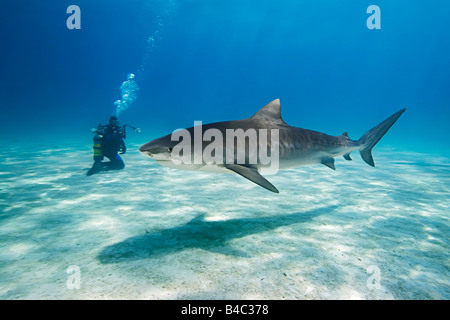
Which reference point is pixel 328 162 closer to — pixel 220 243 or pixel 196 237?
pixel 220 243

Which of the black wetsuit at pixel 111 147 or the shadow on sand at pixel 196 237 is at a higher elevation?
the black wetsuit at pixel 111 147

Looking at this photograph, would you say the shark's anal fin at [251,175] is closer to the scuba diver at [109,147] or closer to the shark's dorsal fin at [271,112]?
the shark's dorsal fin at [271,112]

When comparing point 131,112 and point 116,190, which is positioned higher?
point 131,112

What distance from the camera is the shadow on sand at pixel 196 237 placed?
8.95ft

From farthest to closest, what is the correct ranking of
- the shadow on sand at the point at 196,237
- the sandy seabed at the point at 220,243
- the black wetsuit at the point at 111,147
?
the black wetsuit at the point at 111,147, the shadow on sand at the point at 196,237, the sandy seabed at the point at 220,243

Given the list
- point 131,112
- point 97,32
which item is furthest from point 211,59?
point 131,112

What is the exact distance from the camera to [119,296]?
75.9 inches

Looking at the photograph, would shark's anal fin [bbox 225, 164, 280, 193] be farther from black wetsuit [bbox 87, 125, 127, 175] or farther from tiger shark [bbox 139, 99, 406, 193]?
black wetsuit [bbox 87, 125, 127, 175]

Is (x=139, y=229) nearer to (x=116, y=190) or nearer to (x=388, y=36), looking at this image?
(x=116, y=190)

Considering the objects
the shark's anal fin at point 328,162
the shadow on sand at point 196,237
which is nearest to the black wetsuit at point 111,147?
the shadow on sand at point 196,237
